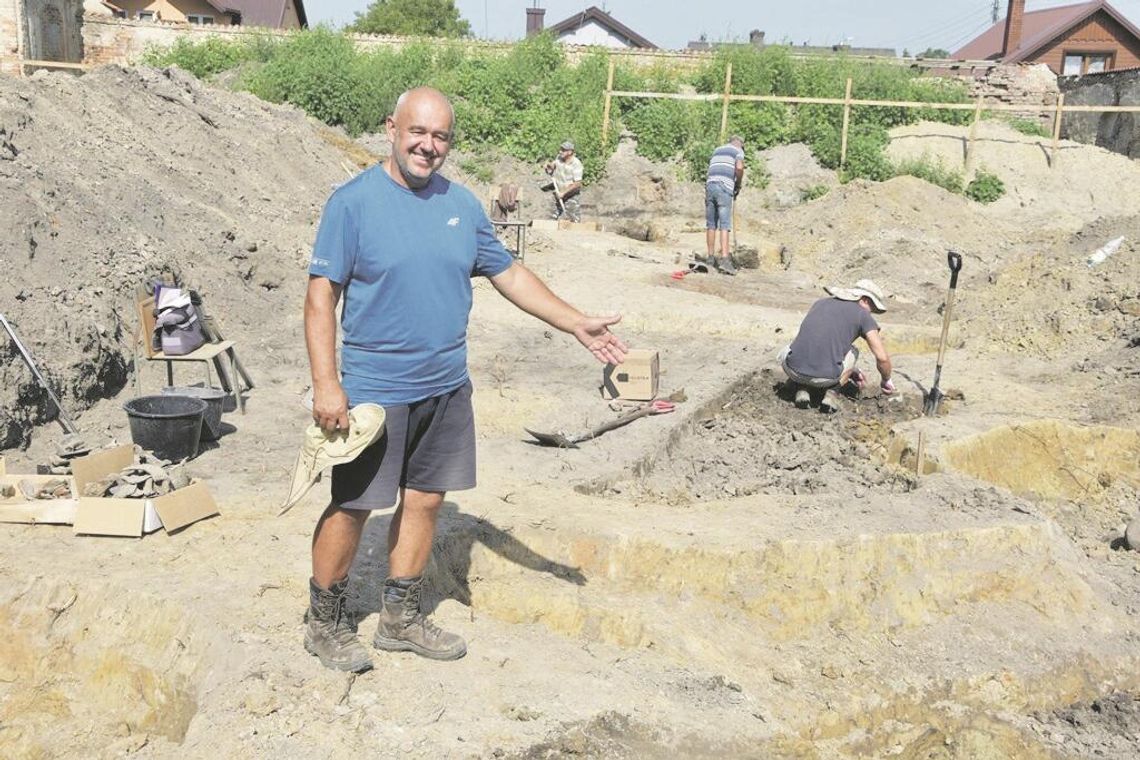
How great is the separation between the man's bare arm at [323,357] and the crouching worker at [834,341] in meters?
5.46

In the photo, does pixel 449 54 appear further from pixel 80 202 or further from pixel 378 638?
pixel 378 638

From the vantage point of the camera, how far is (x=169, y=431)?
6559mm

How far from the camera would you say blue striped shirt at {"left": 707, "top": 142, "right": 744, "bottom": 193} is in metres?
14.2

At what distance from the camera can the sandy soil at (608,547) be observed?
421cm

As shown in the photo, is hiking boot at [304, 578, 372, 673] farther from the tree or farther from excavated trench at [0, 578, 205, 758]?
the tree

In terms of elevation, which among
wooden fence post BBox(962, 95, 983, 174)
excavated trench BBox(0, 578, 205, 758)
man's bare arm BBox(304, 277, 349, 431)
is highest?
wooden fence post BBox(962, 95, 983, 174)

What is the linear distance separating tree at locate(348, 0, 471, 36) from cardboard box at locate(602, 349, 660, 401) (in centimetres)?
4527

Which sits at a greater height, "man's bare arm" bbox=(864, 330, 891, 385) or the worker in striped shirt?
the worker in striped shirt

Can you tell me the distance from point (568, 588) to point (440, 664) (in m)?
1.19

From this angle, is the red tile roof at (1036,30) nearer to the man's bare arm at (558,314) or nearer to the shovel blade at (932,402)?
the shovel blade at (932,402)

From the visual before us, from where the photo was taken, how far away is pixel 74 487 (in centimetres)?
556

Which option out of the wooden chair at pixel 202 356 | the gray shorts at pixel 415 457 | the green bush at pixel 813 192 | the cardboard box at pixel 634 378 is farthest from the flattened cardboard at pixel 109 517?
the green bush at pixel 813 192

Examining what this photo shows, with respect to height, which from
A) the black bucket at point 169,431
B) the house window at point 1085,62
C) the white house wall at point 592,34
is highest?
the white house wall at point 592,34

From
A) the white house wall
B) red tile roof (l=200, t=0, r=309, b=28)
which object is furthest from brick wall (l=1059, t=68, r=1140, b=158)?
red tile roof (l=200, t=0, r=309, b=28)
